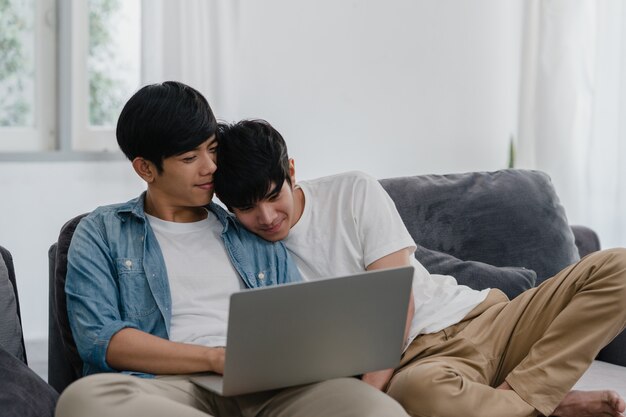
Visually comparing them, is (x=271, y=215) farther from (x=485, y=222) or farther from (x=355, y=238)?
(x=485, y=222)

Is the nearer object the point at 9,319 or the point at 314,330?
the point at 314,330

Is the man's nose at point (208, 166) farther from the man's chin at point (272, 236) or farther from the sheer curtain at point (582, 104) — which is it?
the sheer curtain at point (582, 104)

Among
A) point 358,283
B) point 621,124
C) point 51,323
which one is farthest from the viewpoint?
point 621,124

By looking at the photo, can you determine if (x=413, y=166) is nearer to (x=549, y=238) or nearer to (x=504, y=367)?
(x=549, y=238)

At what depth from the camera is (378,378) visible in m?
1.88

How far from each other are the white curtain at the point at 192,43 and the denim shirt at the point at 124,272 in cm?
137

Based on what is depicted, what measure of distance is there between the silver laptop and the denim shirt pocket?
257mm

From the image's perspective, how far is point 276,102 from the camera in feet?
11.7

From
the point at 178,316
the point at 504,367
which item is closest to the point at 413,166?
the point at 504,367

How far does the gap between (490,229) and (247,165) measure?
35.6 inches

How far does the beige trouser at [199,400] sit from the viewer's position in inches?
60.8

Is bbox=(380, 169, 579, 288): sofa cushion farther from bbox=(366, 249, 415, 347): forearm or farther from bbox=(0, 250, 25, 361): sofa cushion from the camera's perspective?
bbox=(0, 250, 25, 361): sofa cushion

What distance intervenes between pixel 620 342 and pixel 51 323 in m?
1.42

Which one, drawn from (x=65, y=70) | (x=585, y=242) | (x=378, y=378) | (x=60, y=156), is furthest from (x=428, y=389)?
(x=65, y=70)
